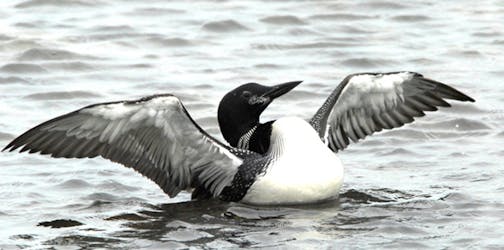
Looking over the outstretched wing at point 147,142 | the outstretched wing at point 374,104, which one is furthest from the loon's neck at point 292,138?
the outstretched wing at point 374,104

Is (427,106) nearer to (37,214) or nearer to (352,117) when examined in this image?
(352,117)

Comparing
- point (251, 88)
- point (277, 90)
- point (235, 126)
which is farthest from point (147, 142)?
point (277, 90)

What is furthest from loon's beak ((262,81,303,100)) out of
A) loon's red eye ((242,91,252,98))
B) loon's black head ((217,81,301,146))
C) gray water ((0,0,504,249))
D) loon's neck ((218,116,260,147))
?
gray water ((0,0,504,249))

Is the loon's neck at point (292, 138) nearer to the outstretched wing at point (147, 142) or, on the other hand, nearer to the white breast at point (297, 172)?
the white breast at point (297, 172)

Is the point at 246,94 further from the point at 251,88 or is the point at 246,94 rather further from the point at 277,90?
the point at 277,90

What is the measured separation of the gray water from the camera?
8156 mm

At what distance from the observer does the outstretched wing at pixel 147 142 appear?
27.4 feet

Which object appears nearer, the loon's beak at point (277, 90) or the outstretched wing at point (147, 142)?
the outstretched wing at point (147, 142)

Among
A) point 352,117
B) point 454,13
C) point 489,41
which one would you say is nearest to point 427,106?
point 352,117

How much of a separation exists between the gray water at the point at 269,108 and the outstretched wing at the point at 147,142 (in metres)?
0.22

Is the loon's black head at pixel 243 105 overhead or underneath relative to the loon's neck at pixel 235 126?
overhead

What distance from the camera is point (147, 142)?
28.6ft

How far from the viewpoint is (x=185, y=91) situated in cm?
1202

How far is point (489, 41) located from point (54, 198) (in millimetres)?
6045
